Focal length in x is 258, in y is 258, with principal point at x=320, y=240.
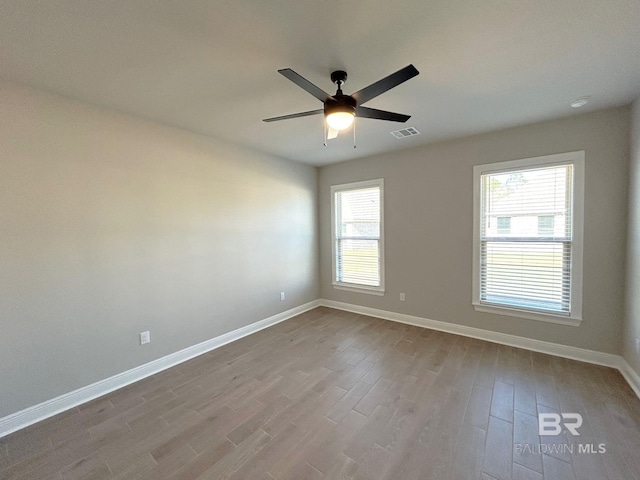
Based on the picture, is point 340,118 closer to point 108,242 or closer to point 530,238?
point 108,242

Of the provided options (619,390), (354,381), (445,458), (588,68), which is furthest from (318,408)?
(588,68)

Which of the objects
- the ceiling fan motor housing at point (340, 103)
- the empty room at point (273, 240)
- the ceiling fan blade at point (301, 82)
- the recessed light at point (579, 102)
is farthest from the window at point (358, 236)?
the ceiling fan blade at point (301, 82)

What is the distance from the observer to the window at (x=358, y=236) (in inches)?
172

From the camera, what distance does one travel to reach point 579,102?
247 centimetres

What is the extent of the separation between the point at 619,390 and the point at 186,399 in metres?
3.88

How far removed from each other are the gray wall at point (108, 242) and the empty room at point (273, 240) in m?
0.02

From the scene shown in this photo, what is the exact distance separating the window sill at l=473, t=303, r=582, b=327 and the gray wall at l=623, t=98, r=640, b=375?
0.39 m

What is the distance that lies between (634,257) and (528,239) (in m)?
0.83

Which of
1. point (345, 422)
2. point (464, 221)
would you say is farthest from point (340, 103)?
point (464, 221)

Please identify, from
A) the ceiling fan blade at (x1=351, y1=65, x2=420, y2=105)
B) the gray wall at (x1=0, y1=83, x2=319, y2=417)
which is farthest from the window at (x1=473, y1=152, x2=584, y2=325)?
the gray wall at (x1=0, y1=83, x2=319, y2=417)

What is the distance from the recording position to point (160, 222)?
9.42 ft

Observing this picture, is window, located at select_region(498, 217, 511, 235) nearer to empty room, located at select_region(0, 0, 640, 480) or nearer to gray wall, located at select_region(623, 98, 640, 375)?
empty room, located at select_region(0, 0, 640, 480)

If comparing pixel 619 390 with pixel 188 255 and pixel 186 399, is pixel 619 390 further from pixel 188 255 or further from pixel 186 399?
pixel 188 255

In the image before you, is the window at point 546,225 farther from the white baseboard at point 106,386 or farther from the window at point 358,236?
the white baseboard at point 106,386
